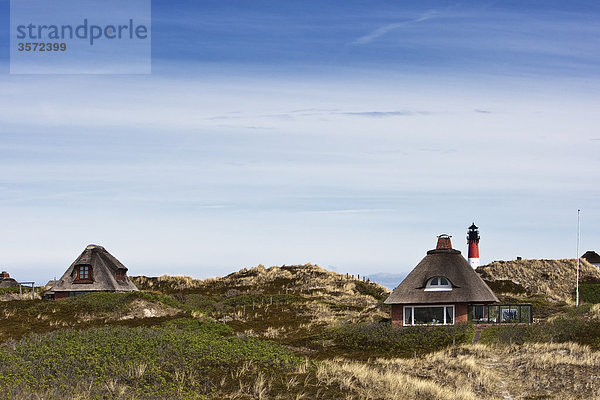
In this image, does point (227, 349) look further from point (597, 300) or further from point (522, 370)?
point (597, 300)

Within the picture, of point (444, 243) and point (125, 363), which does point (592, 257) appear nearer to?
point (444, 243)

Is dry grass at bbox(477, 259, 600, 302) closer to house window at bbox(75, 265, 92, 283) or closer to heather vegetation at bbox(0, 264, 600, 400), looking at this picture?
heather vegetation at bbox(0, 264, 600, 400)

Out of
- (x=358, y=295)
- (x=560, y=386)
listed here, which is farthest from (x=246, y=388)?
(x=358, y=295)

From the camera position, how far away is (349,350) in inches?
1630

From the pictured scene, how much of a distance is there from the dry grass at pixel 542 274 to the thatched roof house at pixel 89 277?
4493 centimetres

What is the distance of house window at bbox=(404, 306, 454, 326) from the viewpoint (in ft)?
159

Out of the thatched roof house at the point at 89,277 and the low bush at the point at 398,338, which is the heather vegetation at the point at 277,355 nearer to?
the low bush at the point at 398,338

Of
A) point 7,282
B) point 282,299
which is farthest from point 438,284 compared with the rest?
point 7,282

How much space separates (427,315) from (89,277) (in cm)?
3290

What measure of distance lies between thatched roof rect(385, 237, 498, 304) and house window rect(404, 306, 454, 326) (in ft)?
3.49

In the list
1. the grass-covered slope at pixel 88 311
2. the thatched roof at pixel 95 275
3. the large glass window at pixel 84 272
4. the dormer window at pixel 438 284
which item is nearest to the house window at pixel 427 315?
the dormer window at pixel 438 284

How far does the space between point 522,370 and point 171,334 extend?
52.5 feet

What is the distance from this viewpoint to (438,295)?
1892 inches

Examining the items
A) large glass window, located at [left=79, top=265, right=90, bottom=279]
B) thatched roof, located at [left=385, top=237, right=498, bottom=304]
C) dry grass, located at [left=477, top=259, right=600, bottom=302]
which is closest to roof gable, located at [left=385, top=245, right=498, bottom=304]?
thatched roof, located at [left=385, top=237, right=498, bottom=304]
